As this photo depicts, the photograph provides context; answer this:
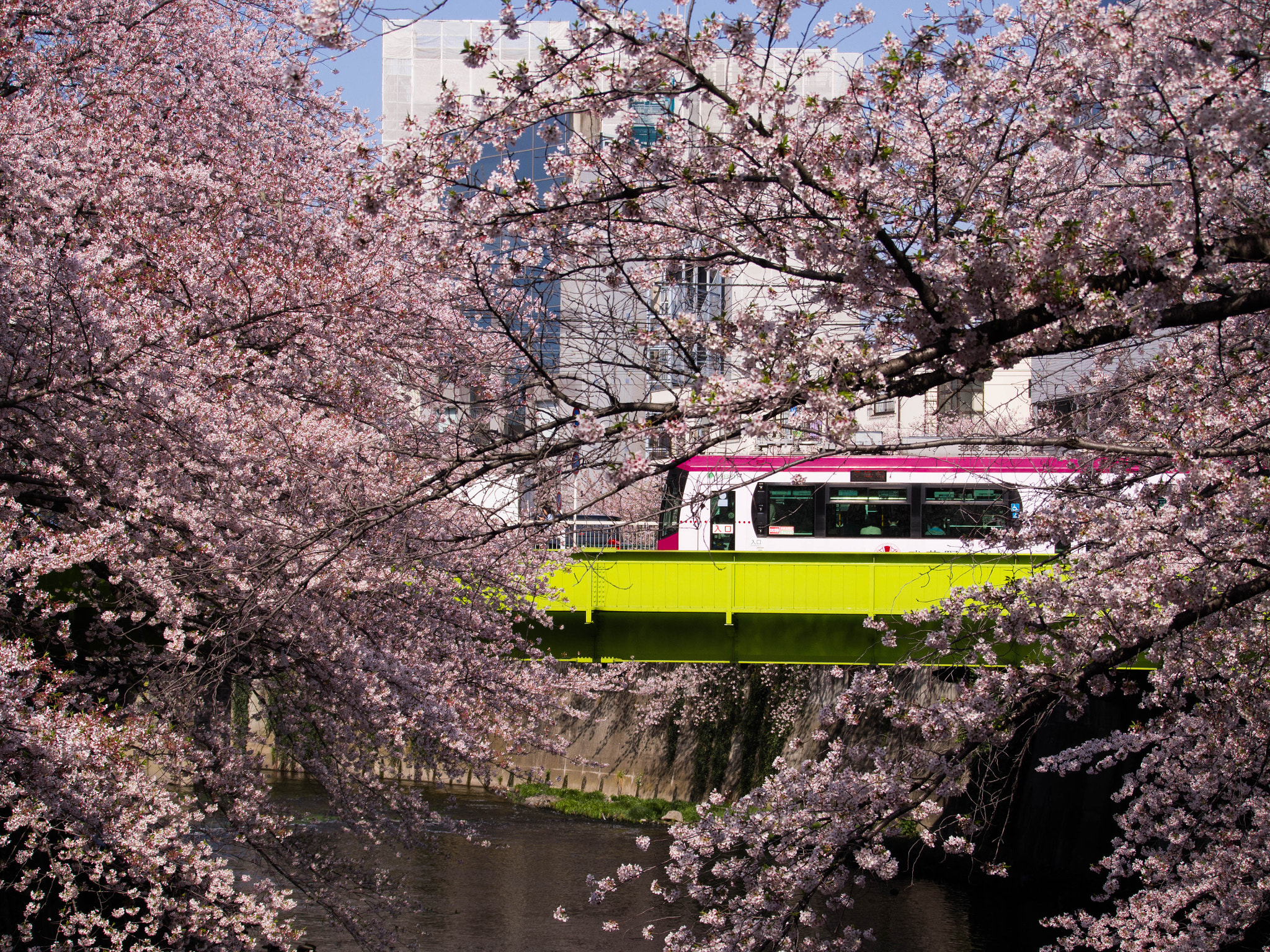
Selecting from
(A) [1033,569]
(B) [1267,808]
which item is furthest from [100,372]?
(B) [1267,808]

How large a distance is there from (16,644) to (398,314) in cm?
578

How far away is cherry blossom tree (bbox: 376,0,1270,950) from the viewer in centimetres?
399

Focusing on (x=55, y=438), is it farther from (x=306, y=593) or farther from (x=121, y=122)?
(x=121, y=122)

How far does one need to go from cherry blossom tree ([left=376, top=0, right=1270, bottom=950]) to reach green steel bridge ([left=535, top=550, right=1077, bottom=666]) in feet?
24.0

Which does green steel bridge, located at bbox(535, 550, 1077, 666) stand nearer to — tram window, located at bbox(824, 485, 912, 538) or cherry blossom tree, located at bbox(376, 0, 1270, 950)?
tram window, located at bbox(824, 485, 912, 538)

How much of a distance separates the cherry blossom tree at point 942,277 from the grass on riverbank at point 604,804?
14.1 m

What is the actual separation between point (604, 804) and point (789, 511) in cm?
688

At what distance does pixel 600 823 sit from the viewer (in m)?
20.3

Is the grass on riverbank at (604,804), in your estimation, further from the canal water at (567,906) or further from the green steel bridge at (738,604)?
the green steel bridge at (738,604)

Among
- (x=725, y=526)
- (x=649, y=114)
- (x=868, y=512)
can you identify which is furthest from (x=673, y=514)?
(x=649, y=114)

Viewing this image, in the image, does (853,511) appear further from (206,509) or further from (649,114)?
(649,114)

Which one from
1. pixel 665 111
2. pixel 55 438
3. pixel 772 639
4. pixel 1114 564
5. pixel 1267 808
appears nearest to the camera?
pixel 665 111

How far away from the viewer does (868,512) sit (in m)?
20.2

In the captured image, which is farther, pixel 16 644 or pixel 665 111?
pixel 16 644
